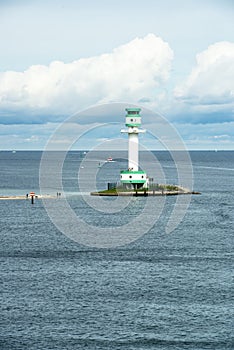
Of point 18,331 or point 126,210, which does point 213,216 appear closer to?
point 126,210

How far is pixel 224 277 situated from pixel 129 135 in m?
78.3

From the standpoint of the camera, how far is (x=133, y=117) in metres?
137

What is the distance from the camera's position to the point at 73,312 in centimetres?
5091

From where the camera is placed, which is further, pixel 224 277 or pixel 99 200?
pixel 99 200

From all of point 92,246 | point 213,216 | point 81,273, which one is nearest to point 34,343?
point 81,273

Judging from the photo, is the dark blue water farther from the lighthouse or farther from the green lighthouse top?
the green lighthouse top

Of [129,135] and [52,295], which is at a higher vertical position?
[129,135]

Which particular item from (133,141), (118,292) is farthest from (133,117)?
(118,292)

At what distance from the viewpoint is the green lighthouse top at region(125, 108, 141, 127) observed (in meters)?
137

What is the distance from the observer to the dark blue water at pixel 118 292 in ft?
150

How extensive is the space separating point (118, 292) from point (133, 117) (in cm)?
8305

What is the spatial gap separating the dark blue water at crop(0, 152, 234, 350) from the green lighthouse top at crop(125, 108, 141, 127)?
48.6 m

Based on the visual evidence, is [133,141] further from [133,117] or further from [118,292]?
[118,292]

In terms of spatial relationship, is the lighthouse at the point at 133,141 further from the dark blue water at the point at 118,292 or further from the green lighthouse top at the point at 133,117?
the dark blue water at the point at 118,292
